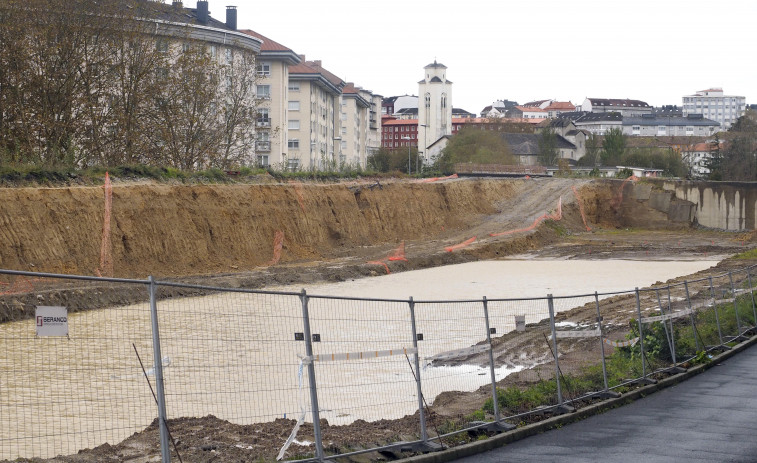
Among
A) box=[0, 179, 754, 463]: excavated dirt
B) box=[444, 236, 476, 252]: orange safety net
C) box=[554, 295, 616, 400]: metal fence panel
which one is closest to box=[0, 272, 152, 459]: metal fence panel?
box=[0, 179, 754, 463]: excavated dirt

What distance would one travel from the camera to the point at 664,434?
12.0 m

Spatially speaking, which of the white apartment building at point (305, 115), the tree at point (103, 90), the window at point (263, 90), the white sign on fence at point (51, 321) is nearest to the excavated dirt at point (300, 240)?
the white sign on fence at point (51, 321)

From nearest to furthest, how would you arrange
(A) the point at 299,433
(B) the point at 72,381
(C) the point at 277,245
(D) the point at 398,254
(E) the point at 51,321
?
1. (E) the point at 51,321
2. (B) the point at 72,381
3. (A) the point at 299,433
4. (C) the point at 277,245
5. (D) the point at 398,254

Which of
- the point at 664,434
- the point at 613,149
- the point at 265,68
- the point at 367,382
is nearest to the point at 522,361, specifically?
the point at 367,382

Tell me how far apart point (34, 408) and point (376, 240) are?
1667 inches

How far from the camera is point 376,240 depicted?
5178cm

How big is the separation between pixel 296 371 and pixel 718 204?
190 feet

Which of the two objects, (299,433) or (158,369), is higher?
(158,369)

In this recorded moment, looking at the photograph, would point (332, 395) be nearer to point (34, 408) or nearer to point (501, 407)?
point (501, 407)

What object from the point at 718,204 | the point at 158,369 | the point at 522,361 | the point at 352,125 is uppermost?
the point at 352,125

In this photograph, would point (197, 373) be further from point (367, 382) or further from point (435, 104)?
point (435, 104)

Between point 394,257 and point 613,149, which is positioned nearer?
point 394,257

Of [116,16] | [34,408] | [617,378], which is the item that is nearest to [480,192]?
[116,16]

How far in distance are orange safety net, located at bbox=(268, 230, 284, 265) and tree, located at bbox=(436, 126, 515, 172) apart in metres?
65.4
